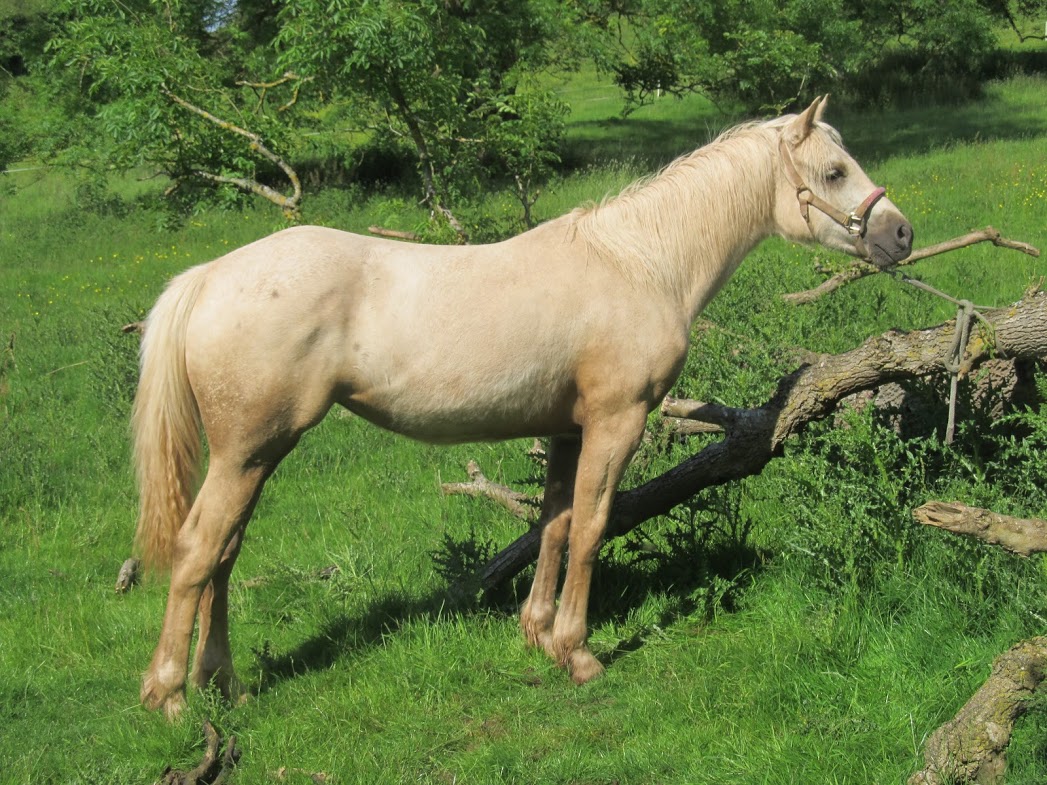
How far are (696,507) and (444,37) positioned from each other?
24.8ft

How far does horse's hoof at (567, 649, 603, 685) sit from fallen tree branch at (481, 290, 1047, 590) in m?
0.74

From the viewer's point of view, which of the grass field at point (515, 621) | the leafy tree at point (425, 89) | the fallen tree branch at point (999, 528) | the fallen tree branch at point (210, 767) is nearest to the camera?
the fallen tree branch at point (999, 528)

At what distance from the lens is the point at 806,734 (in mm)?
3631

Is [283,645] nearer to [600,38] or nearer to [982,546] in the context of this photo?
[982,546]

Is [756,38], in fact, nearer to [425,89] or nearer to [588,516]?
[425,89]

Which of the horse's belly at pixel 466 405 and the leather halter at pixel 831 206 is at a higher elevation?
the leather halter at pixel 831 206

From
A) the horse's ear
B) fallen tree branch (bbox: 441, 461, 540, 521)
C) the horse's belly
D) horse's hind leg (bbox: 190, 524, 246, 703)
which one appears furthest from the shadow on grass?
the horse's ear

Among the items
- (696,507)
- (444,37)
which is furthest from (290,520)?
(444,37)

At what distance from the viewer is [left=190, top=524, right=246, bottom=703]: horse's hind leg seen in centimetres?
425

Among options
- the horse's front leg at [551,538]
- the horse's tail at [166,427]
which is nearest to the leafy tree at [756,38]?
the horse's front leg at [551,538]

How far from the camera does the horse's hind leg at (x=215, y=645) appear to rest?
167 inches

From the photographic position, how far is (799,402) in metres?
4.67

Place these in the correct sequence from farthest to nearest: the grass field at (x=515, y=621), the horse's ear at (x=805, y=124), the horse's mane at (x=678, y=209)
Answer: the horse's ear at (x=805, y=124) → the horse's mane at (x=678, y=209) → the grass field at (x=515, y=621)

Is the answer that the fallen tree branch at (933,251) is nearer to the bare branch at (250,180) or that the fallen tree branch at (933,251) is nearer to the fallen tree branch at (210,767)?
the fallen tree branch at (210,767)
